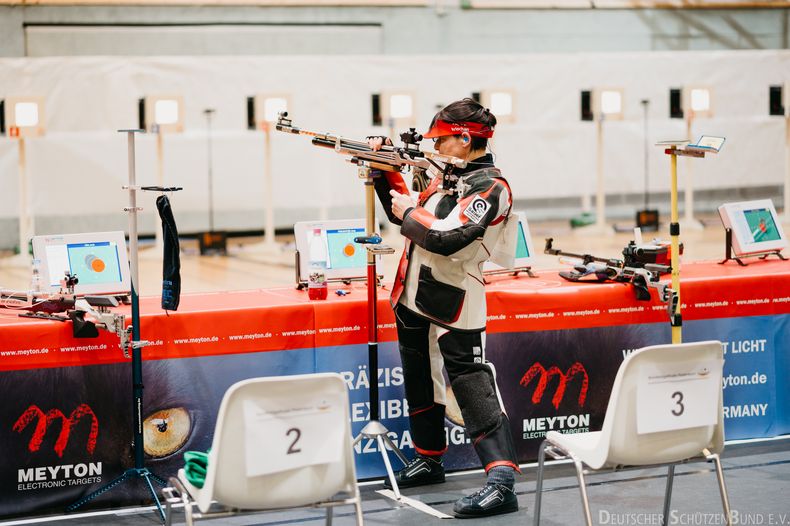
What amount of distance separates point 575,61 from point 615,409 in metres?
9.25

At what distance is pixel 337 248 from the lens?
4793 mm

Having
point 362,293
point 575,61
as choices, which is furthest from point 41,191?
point 362,293

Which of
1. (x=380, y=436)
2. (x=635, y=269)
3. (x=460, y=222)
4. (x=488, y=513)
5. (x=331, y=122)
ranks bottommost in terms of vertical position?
Result: (x=488, y=513)

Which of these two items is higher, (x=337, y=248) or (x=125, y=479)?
(x=337, y=248)

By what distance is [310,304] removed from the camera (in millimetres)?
4367

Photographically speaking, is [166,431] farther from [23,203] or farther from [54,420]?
[23,203]

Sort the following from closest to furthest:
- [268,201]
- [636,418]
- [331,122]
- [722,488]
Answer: [636,418] → [722,488] → [268,201] → [331,122]

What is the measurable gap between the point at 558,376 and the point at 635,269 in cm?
59

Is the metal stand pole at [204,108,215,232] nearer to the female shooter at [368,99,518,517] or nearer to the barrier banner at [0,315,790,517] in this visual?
the barrier banner at [0,315,790,517]

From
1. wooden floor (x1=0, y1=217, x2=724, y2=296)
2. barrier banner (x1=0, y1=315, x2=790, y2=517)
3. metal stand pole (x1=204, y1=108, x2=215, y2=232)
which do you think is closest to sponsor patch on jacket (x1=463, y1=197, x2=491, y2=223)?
barrier banner (x1=0, y1=315, x2=790, y2=517)

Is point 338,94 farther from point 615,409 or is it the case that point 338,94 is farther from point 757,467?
point 615,409

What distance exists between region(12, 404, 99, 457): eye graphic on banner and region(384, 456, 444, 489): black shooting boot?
118 cm

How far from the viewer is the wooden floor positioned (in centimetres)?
815


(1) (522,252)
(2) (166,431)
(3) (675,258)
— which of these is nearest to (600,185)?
(1) (522,252)
